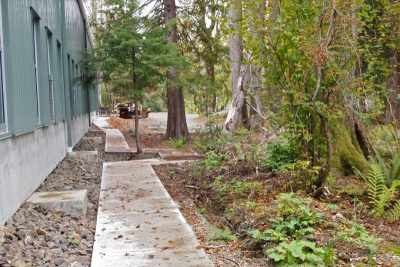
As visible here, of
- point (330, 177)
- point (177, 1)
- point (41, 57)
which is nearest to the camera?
point (330, 177)

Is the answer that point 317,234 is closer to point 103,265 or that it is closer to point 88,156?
point 103,265

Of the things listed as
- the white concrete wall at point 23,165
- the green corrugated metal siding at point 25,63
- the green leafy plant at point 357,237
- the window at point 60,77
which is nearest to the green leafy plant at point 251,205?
the green leafy plant at point 357,237

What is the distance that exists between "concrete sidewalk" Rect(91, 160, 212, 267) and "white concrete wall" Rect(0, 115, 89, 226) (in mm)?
1005

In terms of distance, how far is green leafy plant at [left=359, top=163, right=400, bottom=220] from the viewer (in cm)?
509

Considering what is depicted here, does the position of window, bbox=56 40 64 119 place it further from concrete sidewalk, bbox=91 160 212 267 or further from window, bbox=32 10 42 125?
concrete sidewalk, bbox=91 160 212 267

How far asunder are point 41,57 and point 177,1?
1051cm

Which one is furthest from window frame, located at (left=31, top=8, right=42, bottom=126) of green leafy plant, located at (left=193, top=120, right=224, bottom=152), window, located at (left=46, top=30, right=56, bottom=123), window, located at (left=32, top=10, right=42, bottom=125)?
green leafy plant, located at (left=193, top=120, right=224, bottom=152)

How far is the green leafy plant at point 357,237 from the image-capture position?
4008 mm

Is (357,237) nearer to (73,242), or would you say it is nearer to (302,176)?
(302,176)

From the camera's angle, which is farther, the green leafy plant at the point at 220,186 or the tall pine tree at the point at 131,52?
the tall pine tree at the point at 131,52

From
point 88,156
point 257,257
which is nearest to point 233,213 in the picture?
point 257,257

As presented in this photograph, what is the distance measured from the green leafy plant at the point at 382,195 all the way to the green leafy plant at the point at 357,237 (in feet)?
2.54

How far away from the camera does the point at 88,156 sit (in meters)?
11.0

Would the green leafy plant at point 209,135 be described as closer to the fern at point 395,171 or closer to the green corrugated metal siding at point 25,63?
the green corrugated metal siding at point 25,63
